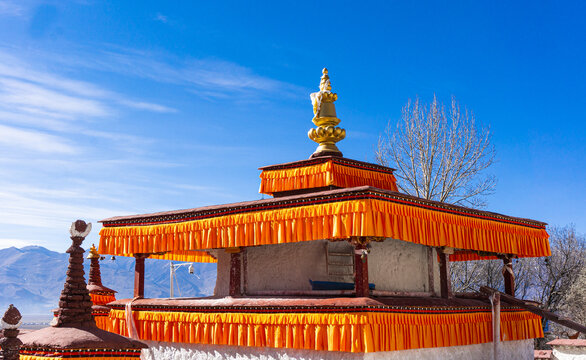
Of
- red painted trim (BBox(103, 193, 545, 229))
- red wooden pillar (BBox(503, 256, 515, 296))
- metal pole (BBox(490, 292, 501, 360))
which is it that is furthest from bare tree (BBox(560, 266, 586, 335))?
metal pole (BBox(490, 292, 501, 360))

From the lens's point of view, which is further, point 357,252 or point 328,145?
point 328,145

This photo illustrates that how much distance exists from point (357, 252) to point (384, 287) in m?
2.75

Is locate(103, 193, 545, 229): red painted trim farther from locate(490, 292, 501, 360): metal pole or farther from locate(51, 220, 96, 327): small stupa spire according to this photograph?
locate(51, 220, 96, 327): small stupa spire

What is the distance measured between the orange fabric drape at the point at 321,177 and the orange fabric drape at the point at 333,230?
7.38 ft

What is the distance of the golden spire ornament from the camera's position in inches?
632

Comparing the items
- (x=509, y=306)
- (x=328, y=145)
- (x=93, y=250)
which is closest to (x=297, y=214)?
(x=328, y=145)

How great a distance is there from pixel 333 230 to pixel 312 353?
99.3 inches

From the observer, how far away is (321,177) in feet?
49.1

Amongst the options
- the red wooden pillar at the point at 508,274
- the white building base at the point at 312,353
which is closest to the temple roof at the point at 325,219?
the red wooden pillar at the point at 508,274

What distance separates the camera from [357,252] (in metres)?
12.0

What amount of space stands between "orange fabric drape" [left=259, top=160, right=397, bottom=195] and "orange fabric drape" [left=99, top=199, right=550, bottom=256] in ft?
7.38

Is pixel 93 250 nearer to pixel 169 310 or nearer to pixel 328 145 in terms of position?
pixel 169 310

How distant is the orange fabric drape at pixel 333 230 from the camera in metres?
11.6

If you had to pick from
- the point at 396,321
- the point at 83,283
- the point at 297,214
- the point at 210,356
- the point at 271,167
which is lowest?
the point at 210,356
